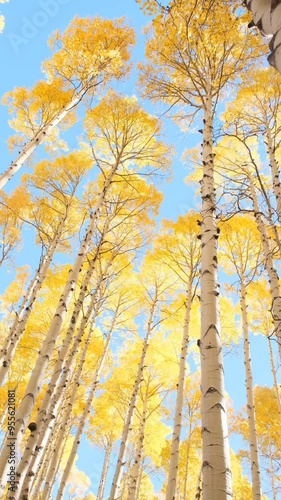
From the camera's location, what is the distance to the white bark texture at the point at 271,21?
4.38 ft

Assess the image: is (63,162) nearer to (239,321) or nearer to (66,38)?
(66,38)

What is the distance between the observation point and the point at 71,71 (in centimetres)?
982

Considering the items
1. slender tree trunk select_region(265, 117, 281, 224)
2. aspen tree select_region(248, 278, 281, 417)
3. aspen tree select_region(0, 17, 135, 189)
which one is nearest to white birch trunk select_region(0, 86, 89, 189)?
aspen tree select_region(0, 17, 135, 189)

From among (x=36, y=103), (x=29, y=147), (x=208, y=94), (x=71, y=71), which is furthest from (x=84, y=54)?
(x=208, y=94)

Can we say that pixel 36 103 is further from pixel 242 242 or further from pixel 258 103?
pixel 242 242

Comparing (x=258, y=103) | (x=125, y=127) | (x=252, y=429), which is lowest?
(x=252, y=429)

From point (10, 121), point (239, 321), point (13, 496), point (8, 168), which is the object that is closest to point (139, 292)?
point (239, 321)

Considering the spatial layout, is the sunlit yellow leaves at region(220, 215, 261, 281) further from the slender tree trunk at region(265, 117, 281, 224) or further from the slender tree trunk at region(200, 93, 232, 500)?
the slender tree trunk at region(200, 93, 232, 500)

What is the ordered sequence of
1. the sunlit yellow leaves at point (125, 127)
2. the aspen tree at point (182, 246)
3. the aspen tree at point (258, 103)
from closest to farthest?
the aspen tree at point (258, 103)
the sunlit yellow leaves at point (125, 127)
the aspen tree at point (182, 246)

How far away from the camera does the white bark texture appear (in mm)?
1336

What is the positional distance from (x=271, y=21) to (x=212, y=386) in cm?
231

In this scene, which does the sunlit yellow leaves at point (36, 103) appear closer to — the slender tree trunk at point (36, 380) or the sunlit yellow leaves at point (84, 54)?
A: the sunlit yellow leaves at point (84, 54)

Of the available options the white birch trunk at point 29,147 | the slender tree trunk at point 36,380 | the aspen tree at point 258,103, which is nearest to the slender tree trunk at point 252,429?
the slender tree trunk at point 36,380

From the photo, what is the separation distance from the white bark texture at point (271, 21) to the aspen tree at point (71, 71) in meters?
8.49
